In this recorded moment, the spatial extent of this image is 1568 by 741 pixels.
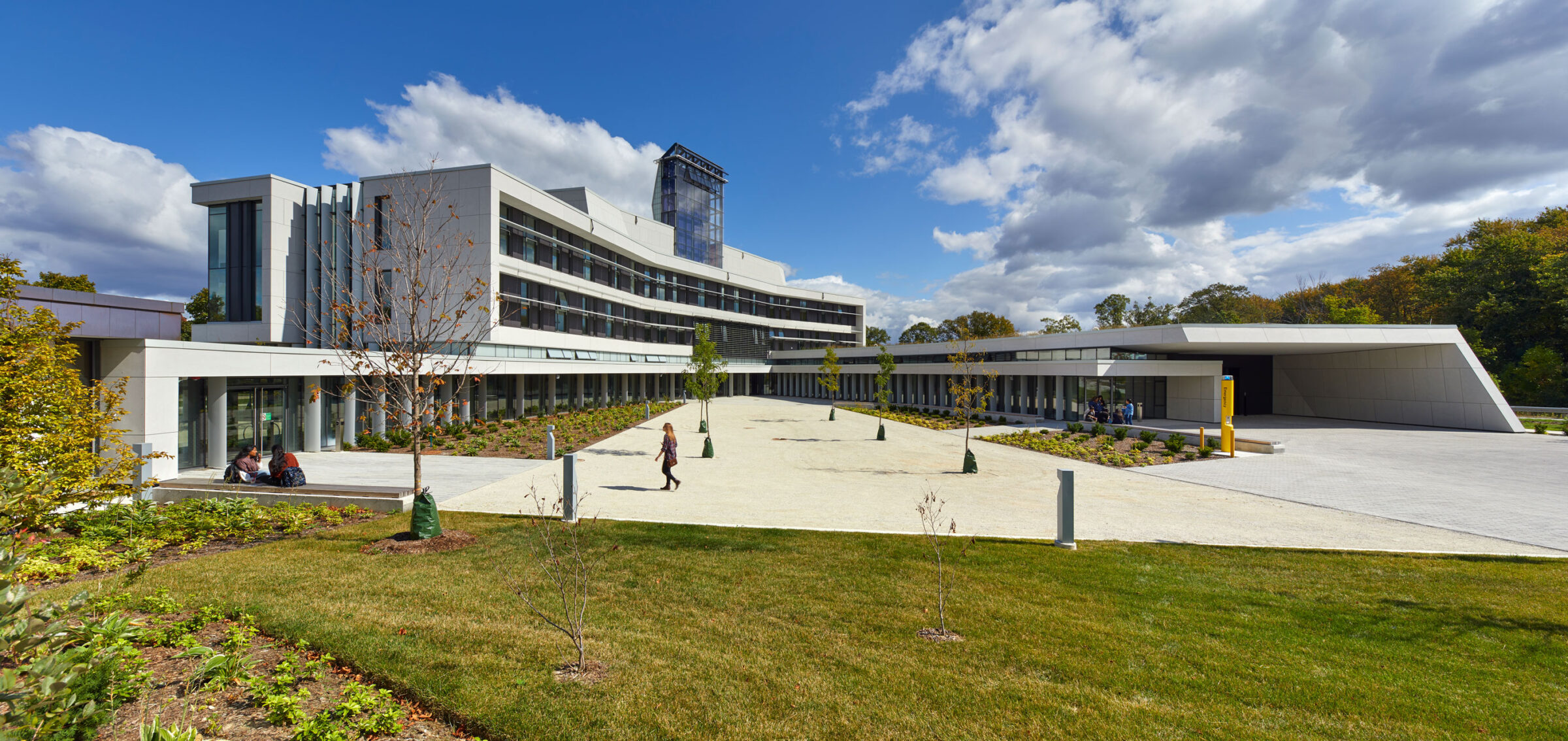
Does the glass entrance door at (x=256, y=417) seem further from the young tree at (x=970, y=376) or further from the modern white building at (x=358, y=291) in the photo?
the young tree at (x=970, y=376)

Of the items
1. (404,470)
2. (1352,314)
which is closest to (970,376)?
(404,470)

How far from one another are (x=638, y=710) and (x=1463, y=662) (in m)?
8.40

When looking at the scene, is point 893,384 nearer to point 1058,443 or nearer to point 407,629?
point 1058,443

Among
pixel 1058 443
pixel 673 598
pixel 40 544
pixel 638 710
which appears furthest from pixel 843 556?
pixel 1058 443

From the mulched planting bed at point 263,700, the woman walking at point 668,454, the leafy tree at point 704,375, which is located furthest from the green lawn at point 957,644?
the leafy tree at point 704,375

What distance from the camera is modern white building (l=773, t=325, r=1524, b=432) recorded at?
31.3 meters

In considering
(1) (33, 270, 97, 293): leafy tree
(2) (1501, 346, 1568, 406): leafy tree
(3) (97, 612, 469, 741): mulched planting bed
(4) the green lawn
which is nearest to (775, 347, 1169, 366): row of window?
(4) the green lawn

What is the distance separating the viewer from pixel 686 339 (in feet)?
214

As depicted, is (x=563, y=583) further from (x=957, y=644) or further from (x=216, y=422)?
(x=216, y=422)

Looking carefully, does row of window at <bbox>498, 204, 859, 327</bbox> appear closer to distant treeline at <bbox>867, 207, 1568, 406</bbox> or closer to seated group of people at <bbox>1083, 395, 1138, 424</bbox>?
distant treeline at <bbox>867, 207, 1568, 406</bbox>

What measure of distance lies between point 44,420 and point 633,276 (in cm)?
4709

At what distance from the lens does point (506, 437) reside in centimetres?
2570

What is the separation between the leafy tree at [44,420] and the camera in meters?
7.00

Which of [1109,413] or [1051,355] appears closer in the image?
[1109,413]
